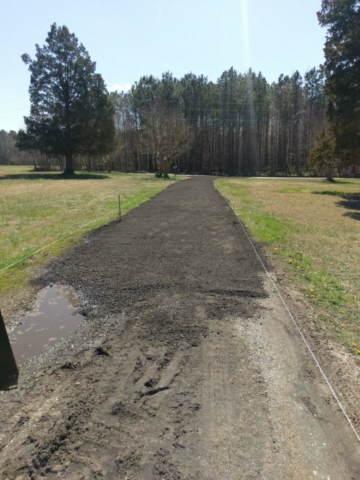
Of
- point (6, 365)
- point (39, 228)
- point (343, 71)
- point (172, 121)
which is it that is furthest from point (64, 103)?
point (6, 365)

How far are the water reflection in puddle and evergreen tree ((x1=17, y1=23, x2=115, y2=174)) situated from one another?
1598 inches

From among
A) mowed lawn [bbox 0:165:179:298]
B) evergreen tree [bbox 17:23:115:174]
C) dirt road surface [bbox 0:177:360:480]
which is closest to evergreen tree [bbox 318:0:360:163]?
mowed lawn [bbox 0:165:179:298]

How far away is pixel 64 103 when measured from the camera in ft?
138

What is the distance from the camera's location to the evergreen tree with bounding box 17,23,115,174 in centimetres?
4112

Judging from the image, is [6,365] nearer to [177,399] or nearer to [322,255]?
[177,399]

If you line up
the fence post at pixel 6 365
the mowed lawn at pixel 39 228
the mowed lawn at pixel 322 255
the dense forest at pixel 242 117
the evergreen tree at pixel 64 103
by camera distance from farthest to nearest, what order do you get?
the dense forest at pixel 242 117 < the evergreen tree at pixel 64 103 < the mowed lawn at pixel 39 228 < the mowed lawn at pixel 322 255 < the fence post at pixel 6 365

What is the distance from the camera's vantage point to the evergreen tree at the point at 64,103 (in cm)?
4112

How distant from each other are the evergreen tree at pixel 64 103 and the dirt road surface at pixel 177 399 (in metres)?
40.8

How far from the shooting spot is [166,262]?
23.2 ft

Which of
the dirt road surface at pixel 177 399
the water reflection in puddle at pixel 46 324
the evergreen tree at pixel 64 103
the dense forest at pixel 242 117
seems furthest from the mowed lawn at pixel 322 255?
the dense forest at pixel 242 117

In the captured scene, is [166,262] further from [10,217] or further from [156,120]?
[156,120]

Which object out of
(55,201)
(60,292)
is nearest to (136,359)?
(60,292)

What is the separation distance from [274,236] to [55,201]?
12564 mm

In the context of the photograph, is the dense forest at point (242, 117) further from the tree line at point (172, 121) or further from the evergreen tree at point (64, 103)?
the evergreen tree at point (64, 103)
